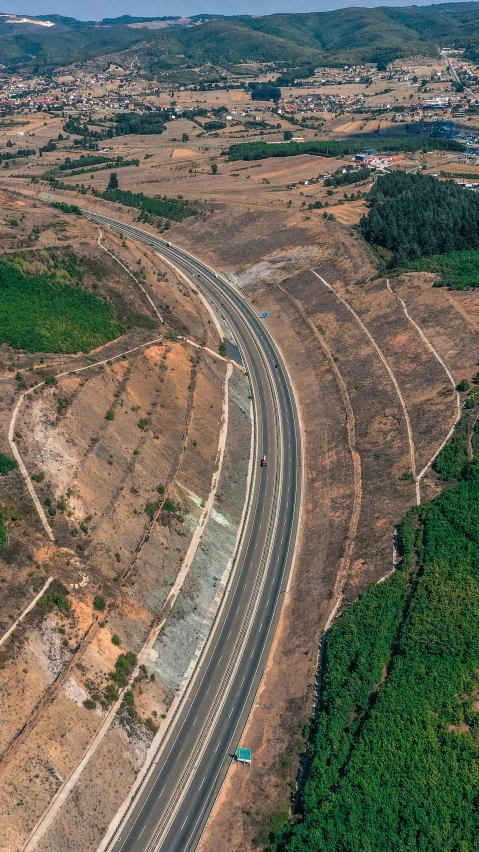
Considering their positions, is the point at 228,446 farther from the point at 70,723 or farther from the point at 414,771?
the point at 414,771

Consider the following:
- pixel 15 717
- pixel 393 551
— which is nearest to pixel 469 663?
pixel 393 551

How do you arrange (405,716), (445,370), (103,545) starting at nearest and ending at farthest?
(405,716) → (103,545) → (445,370)

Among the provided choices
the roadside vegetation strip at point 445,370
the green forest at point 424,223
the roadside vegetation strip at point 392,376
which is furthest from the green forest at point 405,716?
the green forest at point 424,223

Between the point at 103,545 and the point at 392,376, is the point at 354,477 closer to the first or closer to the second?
the point at 392,376

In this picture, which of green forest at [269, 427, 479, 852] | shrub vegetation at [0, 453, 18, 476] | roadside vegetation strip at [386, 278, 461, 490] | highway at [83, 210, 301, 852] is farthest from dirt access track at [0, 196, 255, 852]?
roadside vegetation strip at [386, 278, 461, 490]

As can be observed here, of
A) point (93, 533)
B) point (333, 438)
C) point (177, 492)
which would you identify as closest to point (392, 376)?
point (333, 438)

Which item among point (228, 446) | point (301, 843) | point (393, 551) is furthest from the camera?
point (228, 446)

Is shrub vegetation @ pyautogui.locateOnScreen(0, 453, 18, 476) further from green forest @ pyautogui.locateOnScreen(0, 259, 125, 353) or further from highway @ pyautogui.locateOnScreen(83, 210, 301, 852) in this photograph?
highway @ pyautogui.locateOnScreen(83, 210, 301, 852)
